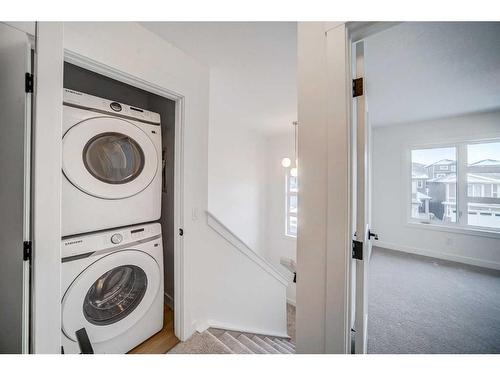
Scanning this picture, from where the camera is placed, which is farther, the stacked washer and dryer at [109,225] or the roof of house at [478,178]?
the roof of house at [478,178]

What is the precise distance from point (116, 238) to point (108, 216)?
160 mm

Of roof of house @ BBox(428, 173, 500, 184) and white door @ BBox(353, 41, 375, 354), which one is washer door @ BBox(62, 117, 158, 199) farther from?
roof of house @ BBox(428, 173, 500, 184)

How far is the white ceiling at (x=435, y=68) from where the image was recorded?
55.7 inches

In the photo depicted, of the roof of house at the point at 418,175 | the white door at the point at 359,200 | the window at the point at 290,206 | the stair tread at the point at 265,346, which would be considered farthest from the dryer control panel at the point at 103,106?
the roof of house at the point at 418,175

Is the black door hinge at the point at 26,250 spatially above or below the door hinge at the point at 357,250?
above

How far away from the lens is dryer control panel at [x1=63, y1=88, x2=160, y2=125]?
3.83 ft

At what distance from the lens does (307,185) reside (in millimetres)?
888

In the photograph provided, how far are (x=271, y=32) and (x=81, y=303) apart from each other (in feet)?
7.01

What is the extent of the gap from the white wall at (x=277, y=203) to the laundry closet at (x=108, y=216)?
9.75 ft

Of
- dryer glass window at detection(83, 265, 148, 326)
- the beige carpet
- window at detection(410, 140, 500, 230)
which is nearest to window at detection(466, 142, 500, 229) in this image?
window at detection(410, 140, 500, 230)

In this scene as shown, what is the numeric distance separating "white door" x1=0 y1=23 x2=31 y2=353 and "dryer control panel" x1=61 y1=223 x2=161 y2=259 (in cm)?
A: 32

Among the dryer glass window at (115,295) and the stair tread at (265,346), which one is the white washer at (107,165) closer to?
the dryer glass window at (115,295)
